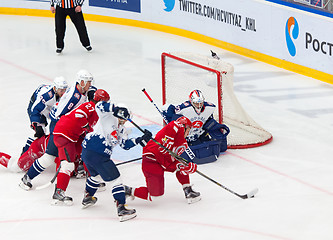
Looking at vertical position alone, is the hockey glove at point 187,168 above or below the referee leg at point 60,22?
above

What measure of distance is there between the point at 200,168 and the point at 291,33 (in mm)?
3735

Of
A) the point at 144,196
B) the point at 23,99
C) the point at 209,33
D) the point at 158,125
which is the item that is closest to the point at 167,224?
the point at 144,196

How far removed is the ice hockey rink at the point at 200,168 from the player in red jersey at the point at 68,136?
16 cm

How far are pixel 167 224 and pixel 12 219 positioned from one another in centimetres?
126

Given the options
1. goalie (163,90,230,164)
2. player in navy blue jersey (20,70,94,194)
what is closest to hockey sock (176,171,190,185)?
goalie (163,90,230,164)

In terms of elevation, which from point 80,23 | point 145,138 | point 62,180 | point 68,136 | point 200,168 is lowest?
point 200,168

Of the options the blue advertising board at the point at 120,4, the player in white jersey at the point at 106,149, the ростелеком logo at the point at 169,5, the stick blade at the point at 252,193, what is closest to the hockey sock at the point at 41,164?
the player in white jersey at the point at 106,149

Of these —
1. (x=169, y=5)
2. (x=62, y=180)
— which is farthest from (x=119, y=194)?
(x=169, y=5)

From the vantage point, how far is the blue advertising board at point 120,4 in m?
13.0

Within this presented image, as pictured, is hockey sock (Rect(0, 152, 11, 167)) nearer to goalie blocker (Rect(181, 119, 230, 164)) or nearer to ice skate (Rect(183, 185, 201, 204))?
goalie blocker (Rect(181, 119, 230, 164))

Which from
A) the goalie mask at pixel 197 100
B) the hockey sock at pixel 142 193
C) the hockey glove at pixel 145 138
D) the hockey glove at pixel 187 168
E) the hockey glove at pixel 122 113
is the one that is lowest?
the hockey sock at pixel 142 193

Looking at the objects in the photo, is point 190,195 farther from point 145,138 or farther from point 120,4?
point 120,4

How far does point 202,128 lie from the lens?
7.39 m

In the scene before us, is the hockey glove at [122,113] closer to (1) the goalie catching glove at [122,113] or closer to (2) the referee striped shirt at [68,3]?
(1) the goalie catching glove at [122,113]
